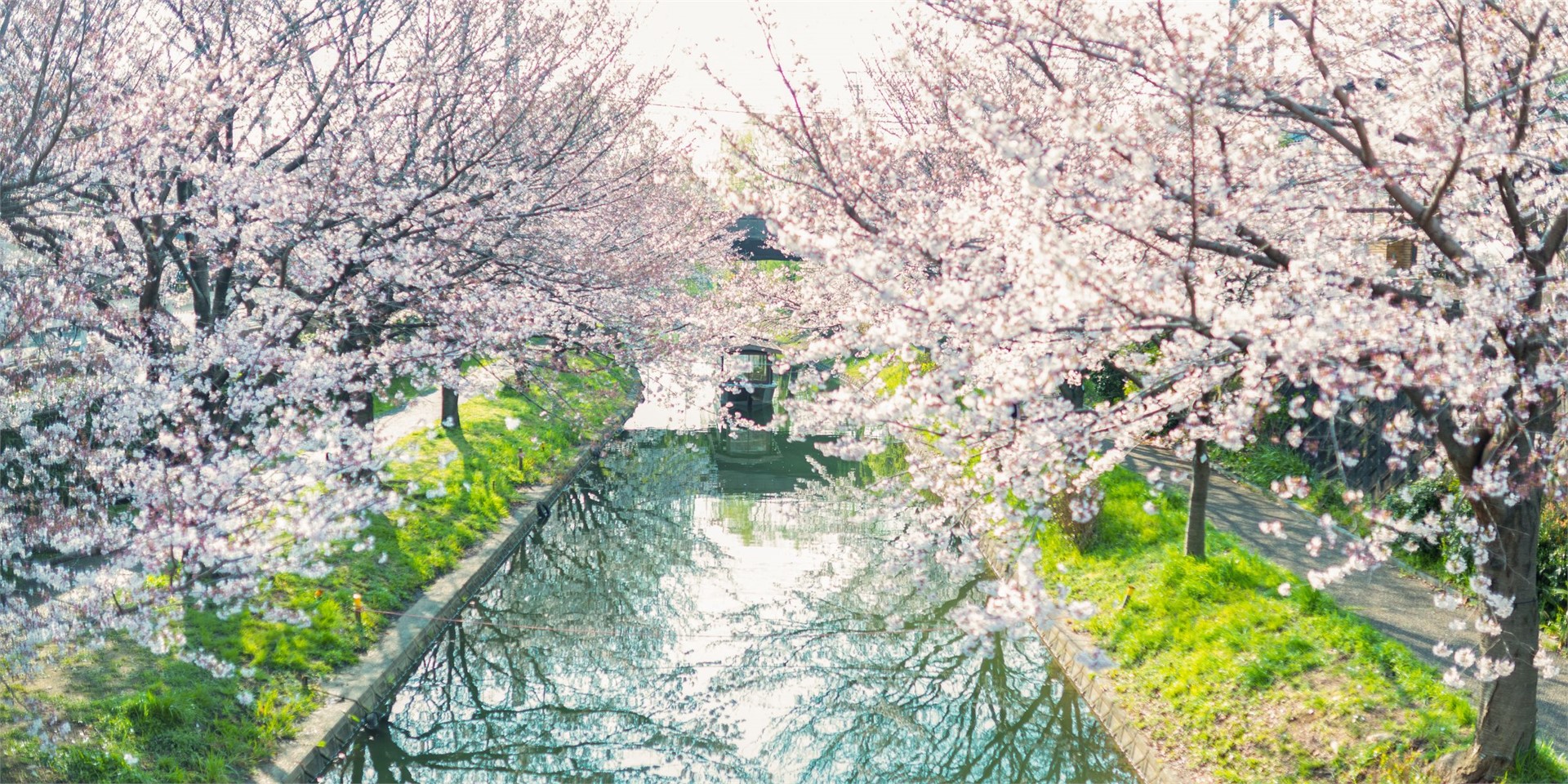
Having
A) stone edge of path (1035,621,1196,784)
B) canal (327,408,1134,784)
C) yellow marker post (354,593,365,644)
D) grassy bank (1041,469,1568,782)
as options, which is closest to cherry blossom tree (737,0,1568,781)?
grassy bank (1041,469,1568,782)

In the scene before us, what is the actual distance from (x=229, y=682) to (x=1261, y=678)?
28.8ft

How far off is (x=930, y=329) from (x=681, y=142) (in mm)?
13449

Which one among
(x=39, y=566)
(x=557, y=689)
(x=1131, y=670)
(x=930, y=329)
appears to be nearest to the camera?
(x=930, y=329)

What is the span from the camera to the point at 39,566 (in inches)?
311

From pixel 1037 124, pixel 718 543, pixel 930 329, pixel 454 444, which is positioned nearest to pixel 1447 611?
pixel 1037 124

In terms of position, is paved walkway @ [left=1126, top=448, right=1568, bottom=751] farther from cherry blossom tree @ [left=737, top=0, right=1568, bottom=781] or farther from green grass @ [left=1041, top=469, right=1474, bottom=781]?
cherry blossom tree @ [left=737, top=0, right=1568, bottom=781]

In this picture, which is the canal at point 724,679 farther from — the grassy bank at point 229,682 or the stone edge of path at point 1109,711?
the grassy bank at point 229,682

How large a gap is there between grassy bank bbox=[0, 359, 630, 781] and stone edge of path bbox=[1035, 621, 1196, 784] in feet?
20.5

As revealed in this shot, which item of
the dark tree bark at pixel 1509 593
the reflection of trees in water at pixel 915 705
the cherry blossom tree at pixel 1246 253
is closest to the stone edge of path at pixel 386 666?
the reflection of trees in water at pixel 915 705

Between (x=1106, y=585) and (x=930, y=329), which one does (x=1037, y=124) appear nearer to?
(x=930, y=329)

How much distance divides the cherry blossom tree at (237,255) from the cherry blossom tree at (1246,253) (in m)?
4.60

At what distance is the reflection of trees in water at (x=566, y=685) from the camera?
32.9ft

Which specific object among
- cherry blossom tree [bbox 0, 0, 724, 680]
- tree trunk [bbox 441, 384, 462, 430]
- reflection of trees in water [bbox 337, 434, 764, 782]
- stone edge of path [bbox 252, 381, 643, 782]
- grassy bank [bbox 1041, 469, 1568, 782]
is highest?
cherry blossom tree [bbox 0, 0, 724, 680]

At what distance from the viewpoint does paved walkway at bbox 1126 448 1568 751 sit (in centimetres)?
830
